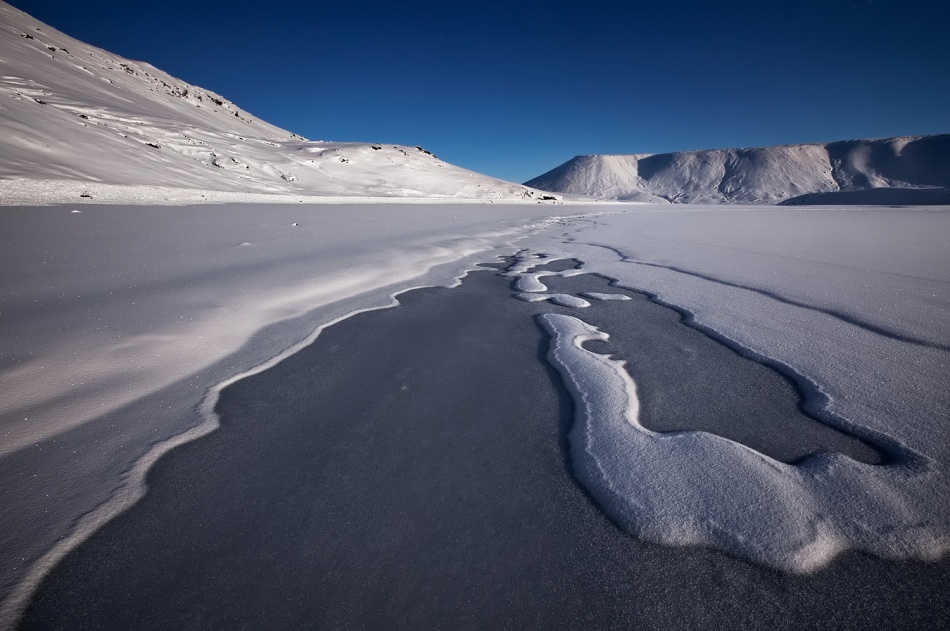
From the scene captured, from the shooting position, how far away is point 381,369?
2.10 m

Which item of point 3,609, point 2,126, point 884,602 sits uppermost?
point 2,126

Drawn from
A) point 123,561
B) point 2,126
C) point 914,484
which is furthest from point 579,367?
point 2,126

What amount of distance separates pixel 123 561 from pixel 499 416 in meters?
1.22

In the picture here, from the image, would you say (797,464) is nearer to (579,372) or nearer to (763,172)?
(579,372)

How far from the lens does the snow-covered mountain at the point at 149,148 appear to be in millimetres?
9375

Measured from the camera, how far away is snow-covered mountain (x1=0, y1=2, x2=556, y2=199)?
9.38 meters

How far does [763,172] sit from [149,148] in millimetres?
104230

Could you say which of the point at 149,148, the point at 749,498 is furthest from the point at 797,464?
the point at 149,148

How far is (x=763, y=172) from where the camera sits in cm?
8512

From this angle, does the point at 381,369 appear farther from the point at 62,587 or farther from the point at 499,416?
the point at 62,587

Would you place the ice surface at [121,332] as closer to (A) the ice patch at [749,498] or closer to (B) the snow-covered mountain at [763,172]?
(A) the ice patch at [749,498]

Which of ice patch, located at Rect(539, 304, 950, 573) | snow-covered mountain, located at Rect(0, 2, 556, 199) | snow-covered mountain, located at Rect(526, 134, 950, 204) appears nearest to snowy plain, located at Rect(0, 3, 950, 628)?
ice patch, located at Rect(539, 304, 950, 573)

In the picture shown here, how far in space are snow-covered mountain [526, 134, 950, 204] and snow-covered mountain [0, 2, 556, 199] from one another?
196 feet

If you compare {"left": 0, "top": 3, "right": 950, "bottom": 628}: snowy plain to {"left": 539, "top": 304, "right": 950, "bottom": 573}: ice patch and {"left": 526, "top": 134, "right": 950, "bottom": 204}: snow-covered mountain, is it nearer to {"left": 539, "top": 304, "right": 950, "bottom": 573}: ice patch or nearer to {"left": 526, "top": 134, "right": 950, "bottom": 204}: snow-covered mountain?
{"left": 539, "top": 304, "right": 950, "bottom": 573}: ice patch
